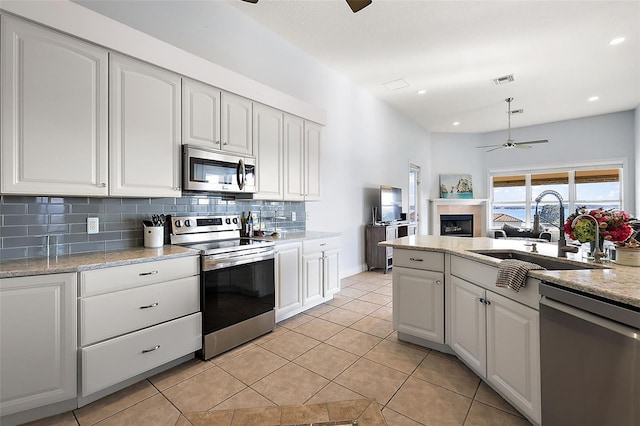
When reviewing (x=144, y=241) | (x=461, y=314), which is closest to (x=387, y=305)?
(x=461, y=314)

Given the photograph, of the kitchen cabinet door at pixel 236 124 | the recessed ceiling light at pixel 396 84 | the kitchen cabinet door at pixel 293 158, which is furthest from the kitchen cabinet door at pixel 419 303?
the recessed ceiling light at pixel 396 84

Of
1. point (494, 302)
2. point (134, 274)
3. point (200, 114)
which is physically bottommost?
point (494, 302)

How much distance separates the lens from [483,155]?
8289mm

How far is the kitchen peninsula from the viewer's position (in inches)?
51.1

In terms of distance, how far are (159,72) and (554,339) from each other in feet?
9.98

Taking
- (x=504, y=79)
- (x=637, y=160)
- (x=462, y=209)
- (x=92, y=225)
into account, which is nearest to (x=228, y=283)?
(x=92, y=225)

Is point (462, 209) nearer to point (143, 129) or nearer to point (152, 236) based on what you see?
point (152, 236)

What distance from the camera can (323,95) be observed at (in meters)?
4.54

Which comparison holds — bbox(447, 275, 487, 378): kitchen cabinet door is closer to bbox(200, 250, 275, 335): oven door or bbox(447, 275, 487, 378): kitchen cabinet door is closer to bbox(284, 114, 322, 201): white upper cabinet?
bbox(200, 250, 275, 335): oven door

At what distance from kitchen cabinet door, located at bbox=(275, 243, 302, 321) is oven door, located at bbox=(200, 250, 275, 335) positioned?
0.13 m

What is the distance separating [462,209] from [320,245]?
6.10 meters

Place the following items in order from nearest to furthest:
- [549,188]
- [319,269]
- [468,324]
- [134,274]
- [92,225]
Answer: [134,274]
[468,324]
[92,225]
[319,269]
[549,188]

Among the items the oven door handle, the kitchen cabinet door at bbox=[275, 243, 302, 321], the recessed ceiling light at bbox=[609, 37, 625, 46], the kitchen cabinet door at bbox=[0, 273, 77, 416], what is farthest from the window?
the kitchen cabinet door at bbox=[0, 273, 77, 416]

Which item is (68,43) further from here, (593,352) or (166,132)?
(593,352)
